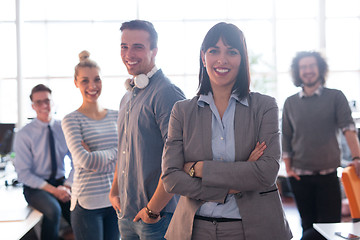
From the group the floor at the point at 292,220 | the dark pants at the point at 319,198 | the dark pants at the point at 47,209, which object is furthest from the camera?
the floor at the point at 292,220

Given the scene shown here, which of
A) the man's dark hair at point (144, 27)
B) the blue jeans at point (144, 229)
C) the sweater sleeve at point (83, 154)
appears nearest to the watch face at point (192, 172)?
the blue jeans at point (144, 229)

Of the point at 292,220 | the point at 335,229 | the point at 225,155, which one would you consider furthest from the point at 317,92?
the point at 292,220

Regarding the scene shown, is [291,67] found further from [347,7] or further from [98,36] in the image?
[347,7]

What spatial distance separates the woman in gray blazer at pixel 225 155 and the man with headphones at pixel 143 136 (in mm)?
290

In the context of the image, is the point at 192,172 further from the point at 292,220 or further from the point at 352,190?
the point at 292,220

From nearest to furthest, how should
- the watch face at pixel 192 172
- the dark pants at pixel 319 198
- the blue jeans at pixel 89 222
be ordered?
1. the watch face at pixel 192 172
2. the blue jeans at pixel 89 222
3. the dark pants at pixel 319 198

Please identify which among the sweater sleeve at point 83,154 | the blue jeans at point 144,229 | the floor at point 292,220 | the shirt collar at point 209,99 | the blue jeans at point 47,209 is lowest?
the floor at point 292,220

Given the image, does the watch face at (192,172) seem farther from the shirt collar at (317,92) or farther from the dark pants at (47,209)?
the dark pants at (47,209)

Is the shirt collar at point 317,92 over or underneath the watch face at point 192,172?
over

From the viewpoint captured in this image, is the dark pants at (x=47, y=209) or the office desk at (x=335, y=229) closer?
the office desk at (x=335, y=229)

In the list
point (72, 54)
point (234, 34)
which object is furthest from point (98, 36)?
point (234, 34)

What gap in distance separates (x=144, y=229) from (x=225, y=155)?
63cm

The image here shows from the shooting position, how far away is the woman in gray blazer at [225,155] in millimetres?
1405

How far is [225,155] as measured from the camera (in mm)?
1493
